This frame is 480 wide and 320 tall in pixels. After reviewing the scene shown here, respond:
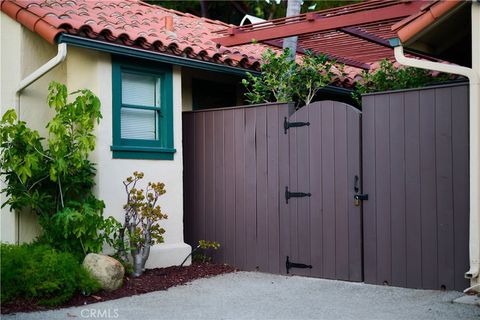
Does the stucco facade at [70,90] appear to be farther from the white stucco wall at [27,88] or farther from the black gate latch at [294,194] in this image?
the black gate latch at [294,194]

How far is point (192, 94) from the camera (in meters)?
9.71

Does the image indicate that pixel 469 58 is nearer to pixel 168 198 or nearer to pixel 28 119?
pixel 168 198

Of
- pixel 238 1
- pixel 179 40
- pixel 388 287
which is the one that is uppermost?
pixel 238 1

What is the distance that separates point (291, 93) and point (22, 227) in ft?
12.7

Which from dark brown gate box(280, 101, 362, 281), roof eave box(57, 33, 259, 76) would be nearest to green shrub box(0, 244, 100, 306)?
roof eave box(57, 33, 259, 76)

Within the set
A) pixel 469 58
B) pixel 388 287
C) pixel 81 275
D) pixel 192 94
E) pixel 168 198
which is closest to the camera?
pixel 81 275

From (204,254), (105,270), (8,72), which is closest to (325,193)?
(204,254)

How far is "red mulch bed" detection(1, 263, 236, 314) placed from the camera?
6043mm

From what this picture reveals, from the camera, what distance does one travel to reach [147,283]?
7270mm

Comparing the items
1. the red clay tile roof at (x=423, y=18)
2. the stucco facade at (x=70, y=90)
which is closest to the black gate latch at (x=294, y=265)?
the stucco facade at (x=70, y=90)

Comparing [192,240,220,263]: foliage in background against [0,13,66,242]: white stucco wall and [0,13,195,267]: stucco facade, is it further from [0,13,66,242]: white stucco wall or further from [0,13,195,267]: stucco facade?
[0,13,66,242]: white stucco wall

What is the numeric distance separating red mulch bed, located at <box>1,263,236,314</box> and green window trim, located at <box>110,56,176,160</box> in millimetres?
1496

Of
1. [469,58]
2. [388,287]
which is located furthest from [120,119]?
[469,58]

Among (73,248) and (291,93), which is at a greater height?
(291,93)
